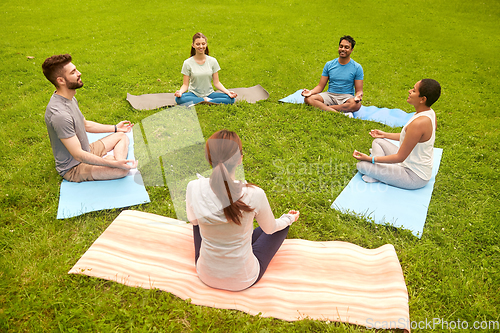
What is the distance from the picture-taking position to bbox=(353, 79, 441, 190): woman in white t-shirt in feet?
15.4

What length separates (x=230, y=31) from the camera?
13625mm

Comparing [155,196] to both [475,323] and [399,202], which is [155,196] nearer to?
[399,202]

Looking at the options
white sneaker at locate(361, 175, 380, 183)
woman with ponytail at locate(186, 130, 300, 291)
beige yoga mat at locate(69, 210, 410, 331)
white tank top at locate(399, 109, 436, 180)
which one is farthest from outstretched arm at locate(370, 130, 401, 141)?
woman with ponytail at locate(186, 130, 300, 291)

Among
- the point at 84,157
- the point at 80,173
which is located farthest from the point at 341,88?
the point at 80,173

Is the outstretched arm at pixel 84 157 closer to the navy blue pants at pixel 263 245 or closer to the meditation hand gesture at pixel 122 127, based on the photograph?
the meditation hand gesture at pixel 122 127

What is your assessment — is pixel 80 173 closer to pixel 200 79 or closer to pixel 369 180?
pixel 200 79

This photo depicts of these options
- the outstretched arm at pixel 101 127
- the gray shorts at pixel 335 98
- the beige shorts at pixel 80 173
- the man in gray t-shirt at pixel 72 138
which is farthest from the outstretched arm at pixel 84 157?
the gray shorts at pixel 335 98

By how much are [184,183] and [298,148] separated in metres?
2.31

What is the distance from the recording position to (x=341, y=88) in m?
7.63

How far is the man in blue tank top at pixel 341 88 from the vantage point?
24.2ft

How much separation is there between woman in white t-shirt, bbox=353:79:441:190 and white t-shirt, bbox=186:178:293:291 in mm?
2585

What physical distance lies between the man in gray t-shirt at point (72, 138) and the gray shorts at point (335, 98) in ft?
15.2

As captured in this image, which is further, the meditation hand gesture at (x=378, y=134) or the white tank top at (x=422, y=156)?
the meditation hand gesture at (x=378, y=134)

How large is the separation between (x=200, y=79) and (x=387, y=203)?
492 cm
